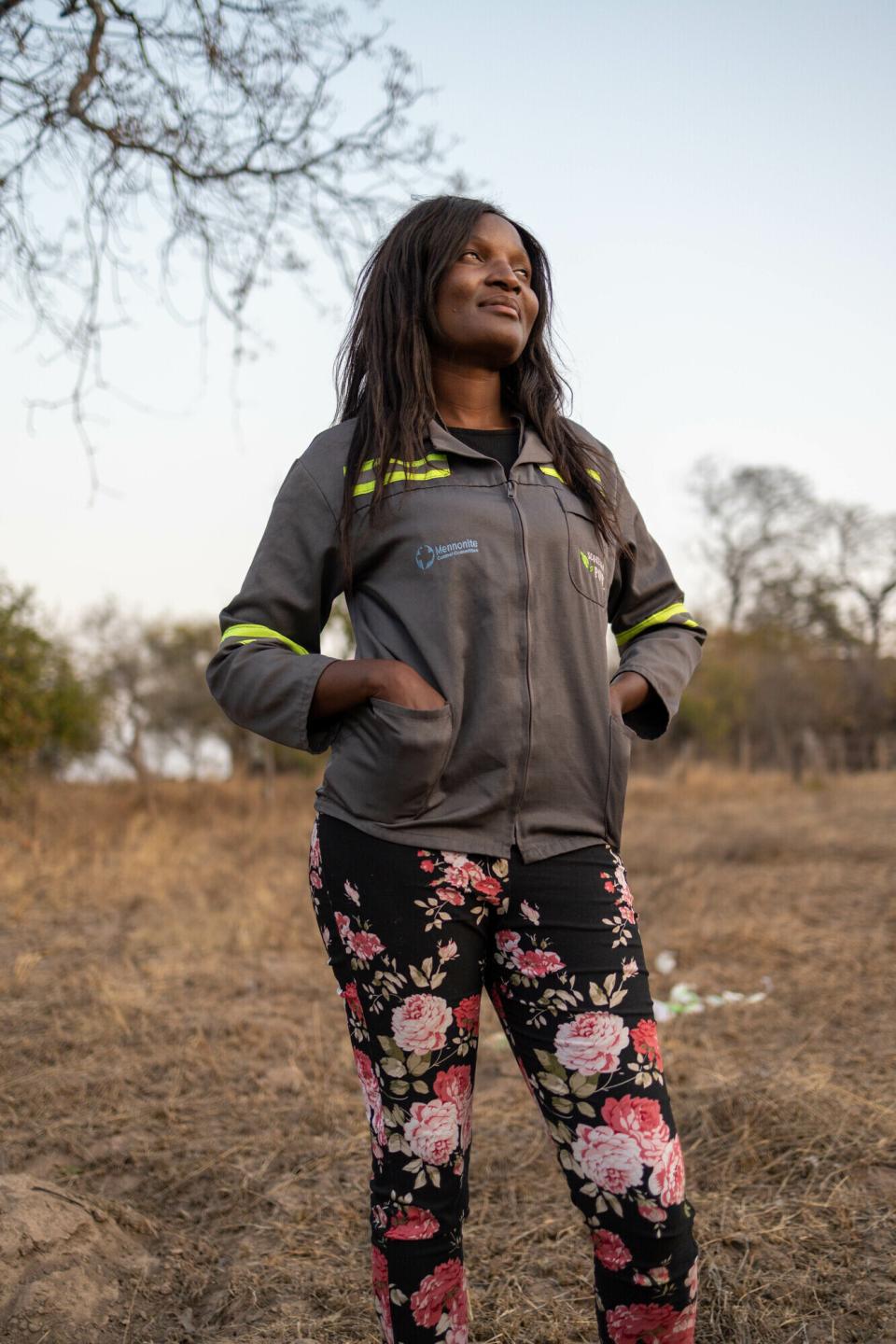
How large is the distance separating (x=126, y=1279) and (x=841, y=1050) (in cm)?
285

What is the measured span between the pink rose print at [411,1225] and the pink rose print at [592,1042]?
356mm

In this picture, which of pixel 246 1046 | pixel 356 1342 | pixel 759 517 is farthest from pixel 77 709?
pixel 759 517

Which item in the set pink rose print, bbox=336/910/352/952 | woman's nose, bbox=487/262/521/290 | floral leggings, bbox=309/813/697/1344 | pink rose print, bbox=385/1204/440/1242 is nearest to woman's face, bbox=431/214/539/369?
woman's nose, bbox=487/262/521/290

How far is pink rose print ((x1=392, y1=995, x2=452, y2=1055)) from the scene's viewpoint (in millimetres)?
1749

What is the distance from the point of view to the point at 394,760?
5.63ft

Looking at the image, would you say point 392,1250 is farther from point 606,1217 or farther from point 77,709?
point 77,709

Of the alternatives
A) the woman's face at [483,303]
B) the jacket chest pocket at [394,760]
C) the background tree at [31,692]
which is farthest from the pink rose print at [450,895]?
the background tree at [31,692]

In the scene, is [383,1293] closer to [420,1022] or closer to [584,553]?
[420,1022]

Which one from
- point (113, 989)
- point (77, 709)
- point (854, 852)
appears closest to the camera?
point (113, 989)

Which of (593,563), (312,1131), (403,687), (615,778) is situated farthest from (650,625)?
(312,1131)

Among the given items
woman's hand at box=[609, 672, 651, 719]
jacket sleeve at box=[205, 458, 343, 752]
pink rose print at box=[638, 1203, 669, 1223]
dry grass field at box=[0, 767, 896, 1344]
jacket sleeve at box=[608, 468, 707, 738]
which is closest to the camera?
pink rose print at box=[638, 1203, 669, 1223]

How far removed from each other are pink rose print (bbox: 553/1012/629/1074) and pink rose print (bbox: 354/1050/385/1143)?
1.07 feet

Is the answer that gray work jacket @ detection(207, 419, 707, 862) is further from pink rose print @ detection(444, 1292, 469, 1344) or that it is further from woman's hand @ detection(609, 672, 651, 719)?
pink rose print @ detection(444, 1292, 469, 1344)

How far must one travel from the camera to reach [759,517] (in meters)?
33.6
